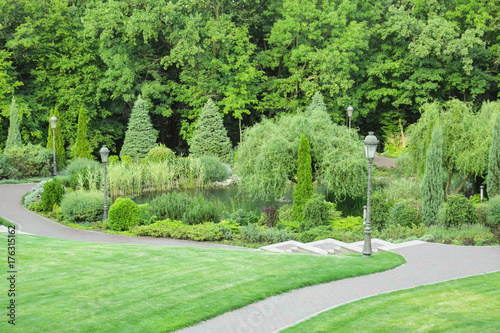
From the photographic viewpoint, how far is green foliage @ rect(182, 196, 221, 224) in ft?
56.5

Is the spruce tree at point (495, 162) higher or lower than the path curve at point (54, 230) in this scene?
higher

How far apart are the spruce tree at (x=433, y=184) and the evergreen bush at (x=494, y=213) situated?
1.80 meters

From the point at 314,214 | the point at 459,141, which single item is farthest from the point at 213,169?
the point at 459,141

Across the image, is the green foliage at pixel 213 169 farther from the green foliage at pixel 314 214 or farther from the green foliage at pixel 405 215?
the green foliage at pixel 405 215

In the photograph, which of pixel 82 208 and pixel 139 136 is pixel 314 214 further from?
pixel 139 136

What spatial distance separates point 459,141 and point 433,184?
437 cm

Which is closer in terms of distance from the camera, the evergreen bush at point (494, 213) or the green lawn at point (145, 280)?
the green lawn at point (145, 280)

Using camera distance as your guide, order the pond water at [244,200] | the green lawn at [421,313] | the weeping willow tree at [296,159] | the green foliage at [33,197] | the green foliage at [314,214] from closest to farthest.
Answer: the green lawn at [421,313] < the green foliage at [314,214] < the weeping willow tree at [296,159] < the pond water at [244,200] < the green foliage at [33,197]

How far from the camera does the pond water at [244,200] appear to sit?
65.6 feet

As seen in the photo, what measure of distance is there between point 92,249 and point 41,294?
12.1 ft

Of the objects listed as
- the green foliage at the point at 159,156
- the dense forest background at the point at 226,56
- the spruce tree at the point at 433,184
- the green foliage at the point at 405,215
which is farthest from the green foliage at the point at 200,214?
the dense forest background at the point at 226,56

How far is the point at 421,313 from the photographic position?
320 inches

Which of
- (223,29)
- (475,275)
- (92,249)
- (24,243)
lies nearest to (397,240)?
(475,275)

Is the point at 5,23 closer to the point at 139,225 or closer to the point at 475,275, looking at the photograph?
the point at 139,225
